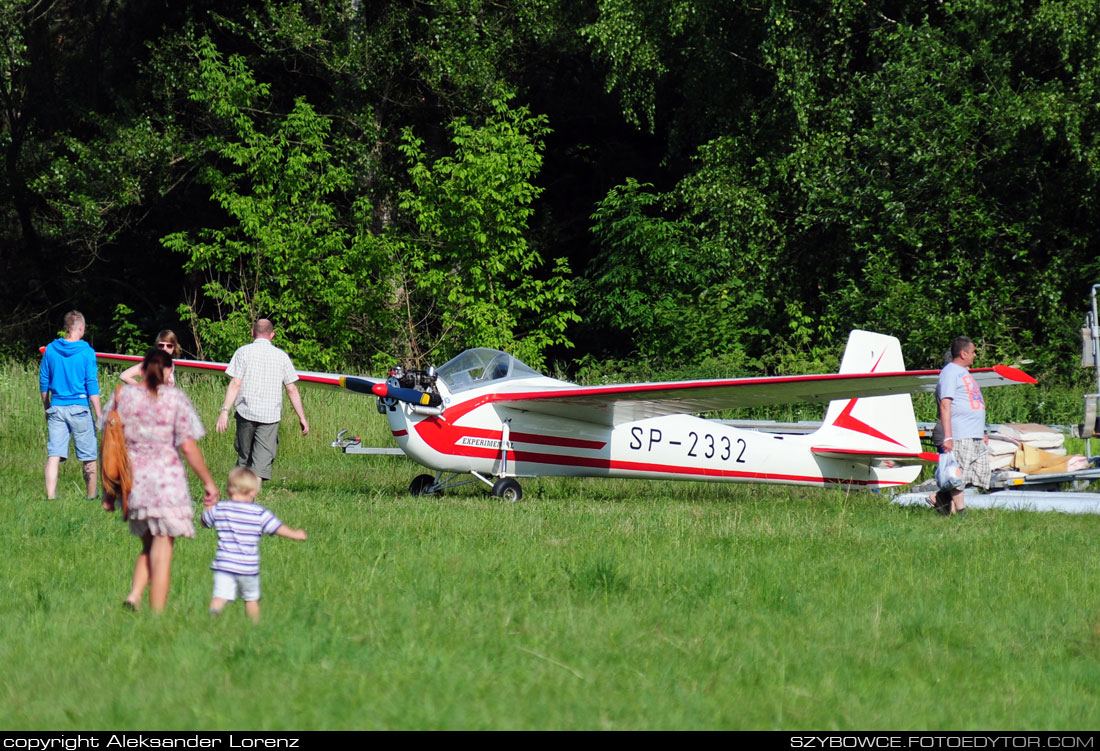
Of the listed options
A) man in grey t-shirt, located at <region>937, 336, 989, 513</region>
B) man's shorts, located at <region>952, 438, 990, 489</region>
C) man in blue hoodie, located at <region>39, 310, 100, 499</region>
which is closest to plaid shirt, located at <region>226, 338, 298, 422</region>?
man in blue hoodie, located at <region>39, 310, 100, 499</region>

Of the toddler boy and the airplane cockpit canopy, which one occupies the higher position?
the airplane cockpit canopy

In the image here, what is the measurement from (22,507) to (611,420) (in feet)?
21.5

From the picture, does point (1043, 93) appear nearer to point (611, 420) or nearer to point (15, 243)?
point (611, 420)

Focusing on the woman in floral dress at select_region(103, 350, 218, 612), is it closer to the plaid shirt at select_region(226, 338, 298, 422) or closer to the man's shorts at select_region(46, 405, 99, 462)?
the plaid shirt at select_region(226, 338, 298, 422)

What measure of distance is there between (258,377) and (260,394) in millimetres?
175

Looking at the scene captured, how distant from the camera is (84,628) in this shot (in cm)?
568

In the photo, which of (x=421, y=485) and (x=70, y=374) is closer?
(x=70, y=374)

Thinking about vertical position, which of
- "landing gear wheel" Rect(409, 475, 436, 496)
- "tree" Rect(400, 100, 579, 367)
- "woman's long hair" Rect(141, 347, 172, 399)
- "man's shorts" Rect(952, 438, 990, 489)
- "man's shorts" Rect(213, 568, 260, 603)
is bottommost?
"landing gear wheel" Rect(409, 475, 436, 496)

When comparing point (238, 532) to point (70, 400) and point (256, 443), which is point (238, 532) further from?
point (70, 400)

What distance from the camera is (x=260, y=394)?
11.5 m

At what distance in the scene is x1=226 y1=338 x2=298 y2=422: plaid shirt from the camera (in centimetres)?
1143

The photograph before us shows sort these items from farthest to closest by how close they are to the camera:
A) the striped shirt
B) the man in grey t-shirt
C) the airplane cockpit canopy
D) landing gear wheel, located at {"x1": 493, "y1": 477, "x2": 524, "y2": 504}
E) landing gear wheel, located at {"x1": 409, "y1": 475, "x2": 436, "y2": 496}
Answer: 1. landing gear wheel, located at {"x1": 409, "y1": 475, "x2": 436, "y2": 496}
2. the airplane cockpit canopy
3. landing gear wheel, located at {"x1": 493, "y1": 477, "x2": 524, "y2": 504}
4. the man in grey t-shirt
5. the striped shirt

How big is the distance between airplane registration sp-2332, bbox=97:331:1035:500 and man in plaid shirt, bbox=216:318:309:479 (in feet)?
4.17

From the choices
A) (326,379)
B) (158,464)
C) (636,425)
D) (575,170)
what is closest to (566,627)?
(158,464)
